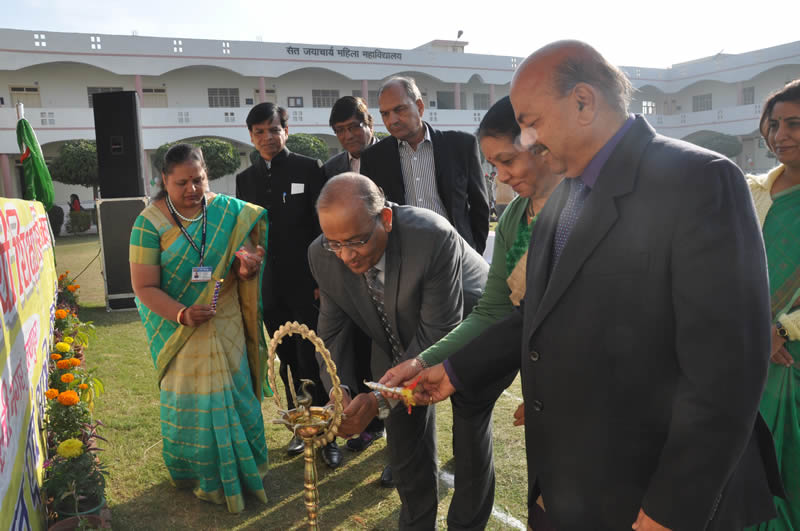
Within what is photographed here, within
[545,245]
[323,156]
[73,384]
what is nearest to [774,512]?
[545,245]

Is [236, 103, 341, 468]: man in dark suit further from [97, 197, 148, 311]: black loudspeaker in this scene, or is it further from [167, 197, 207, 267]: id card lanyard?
[97, 197, 148, 311]: black loudspeaker

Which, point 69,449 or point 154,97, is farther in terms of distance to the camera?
point 154,97

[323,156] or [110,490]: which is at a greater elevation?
[323,156]

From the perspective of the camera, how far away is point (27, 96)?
2856 cm

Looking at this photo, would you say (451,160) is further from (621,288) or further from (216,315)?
(621,288)

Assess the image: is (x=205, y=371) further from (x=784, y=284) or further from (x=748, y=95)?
(x=748, y=95)

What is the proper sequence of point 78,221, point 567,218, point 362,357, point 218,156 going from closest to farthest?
1. point 567,218
2. point 362,357
3. point 78,221
4. point 218,156

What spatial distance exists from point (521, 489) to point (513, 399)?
1551 mm

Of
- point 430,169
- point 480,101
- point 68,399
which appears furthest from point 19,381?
point 480,101

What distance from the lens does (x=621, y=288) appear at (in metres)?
1.31

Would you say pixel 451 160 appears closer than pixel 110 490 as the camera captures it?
No

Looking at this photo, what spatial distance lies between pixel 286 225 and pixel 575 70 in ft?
10.3

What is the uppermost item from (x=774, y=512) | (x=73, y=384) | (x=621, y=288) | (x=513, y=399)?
(x=621, y=288)

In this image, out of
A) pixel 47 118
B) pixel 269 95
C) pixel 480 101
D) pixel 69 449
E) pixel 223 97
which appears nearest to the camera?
pixel 69 449
